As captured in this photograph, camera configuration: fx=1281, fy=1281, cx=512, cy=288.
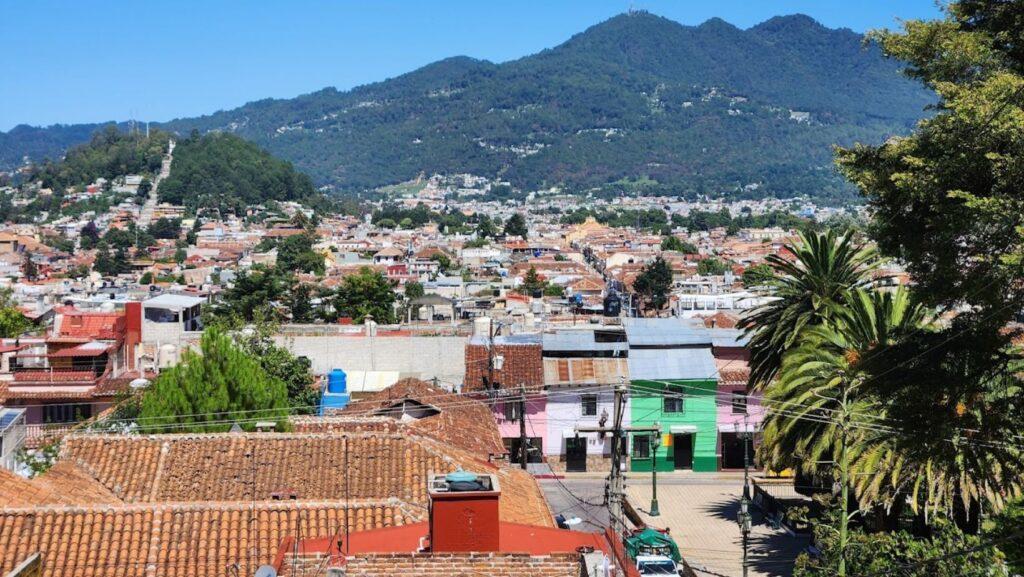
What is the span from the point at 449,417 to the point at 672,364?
984 cm

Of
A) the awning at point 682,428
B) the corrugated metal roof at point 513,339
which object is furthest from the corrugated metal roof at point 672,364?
the corrugated metal roof at point 513,339

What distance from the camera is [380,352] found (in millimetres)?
32938

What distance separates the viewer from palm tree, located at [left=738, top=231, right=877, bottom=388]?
21031 millimetres

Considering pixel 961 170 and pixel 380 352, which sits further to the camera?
pixel 380 352

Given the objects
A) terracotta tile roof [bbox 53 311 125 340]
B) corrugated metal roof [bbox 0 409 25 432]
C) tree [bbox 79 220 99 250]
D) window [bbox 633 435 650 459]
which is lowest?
window [bbox 633 435 650 459]

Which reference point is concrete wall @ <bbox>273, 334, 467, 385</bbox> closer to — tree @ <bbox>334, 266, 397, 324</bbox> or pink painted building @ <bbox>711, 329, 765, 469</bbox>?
pink painted building @ <bbox>711, 329, 765, 469</bbox>

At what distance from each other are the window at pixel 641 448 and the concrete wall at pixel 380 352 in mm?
5201

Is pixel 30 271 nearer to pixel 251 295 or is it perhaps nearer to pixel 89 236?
pixel 251 295

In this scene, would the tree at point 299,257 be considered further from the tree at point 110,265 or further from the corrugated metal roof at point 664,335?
the corrugated metal roof at point 664,335

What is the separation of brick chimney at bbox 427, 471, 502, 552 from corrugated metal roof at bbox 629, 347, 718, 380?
62.9 feet

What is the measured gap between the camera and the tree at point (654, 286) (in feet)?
250

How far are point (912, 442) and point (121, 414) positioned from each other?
51.0ft

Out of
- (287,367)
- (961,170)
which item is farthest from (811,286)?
(287,367)

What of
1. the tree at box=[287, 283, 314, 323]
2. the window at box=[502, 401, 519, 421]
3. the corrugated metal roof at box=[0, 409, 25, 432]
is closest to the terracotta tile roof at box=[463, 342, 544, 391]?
the window at box=[502, 401, 519, 421]
